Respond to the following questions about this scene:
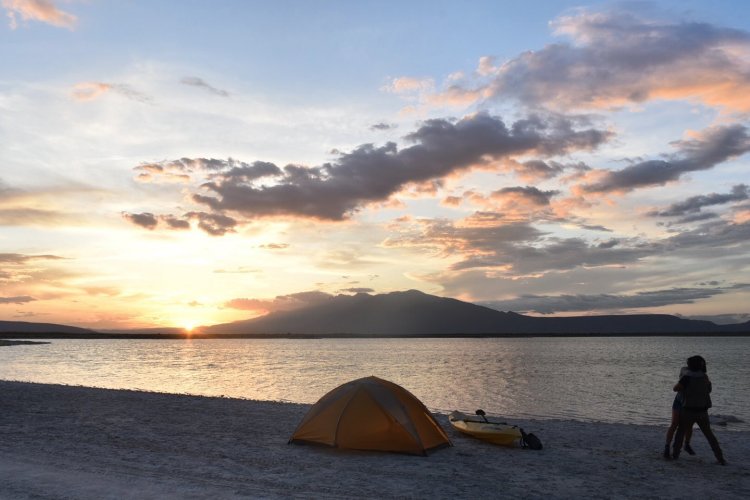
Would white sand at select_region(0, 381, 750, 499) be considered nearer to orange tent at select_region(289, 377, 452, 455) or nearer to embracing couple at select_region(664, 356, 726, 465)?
orange tent at select_region(289, 377, 452, 455)

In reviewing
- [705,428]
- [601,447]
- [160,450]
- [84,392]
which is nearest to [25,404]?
[84,392]

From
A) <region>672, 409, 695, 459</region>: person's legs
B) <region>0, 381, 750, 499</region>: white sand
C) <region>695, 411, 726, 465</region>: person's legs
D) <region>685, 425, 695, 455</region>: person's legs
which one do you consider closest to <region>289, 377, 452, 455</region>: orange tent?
<region>0, 381, 750, 499</region>: white sand

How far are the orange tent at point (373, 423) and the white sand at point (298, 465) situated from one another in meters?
0.34

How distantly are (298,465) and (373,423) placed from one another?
2465 millimetres

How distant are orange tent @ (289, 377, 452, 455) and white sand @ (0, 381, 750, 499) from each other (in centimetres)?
34

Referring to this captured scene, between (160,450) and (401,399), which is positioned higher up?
(401,399)

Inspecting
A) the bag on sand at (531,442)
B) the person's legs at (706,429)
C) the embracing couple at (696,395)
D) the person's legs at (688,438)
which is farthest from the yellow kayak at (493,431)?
the person's legs at (706,429)

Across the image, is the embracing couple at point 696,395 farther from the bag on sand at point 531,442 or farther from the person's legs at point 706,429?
the bag on sand at point 531,442

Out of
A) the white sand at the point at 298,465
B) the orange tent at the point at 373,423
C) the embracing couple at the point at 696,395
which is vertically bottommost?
the white sand at the point at 298,465

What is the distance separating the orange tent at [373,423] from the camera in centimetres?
1502

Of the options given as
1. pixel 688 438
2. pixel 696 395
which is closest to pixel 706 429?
pixel 696 395

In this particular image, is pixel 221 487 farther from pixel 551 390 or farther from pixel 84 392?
pixel 551 390

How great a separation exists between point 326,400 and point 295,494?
5.50 m

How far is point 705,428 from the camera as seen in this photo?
13.8 meters
